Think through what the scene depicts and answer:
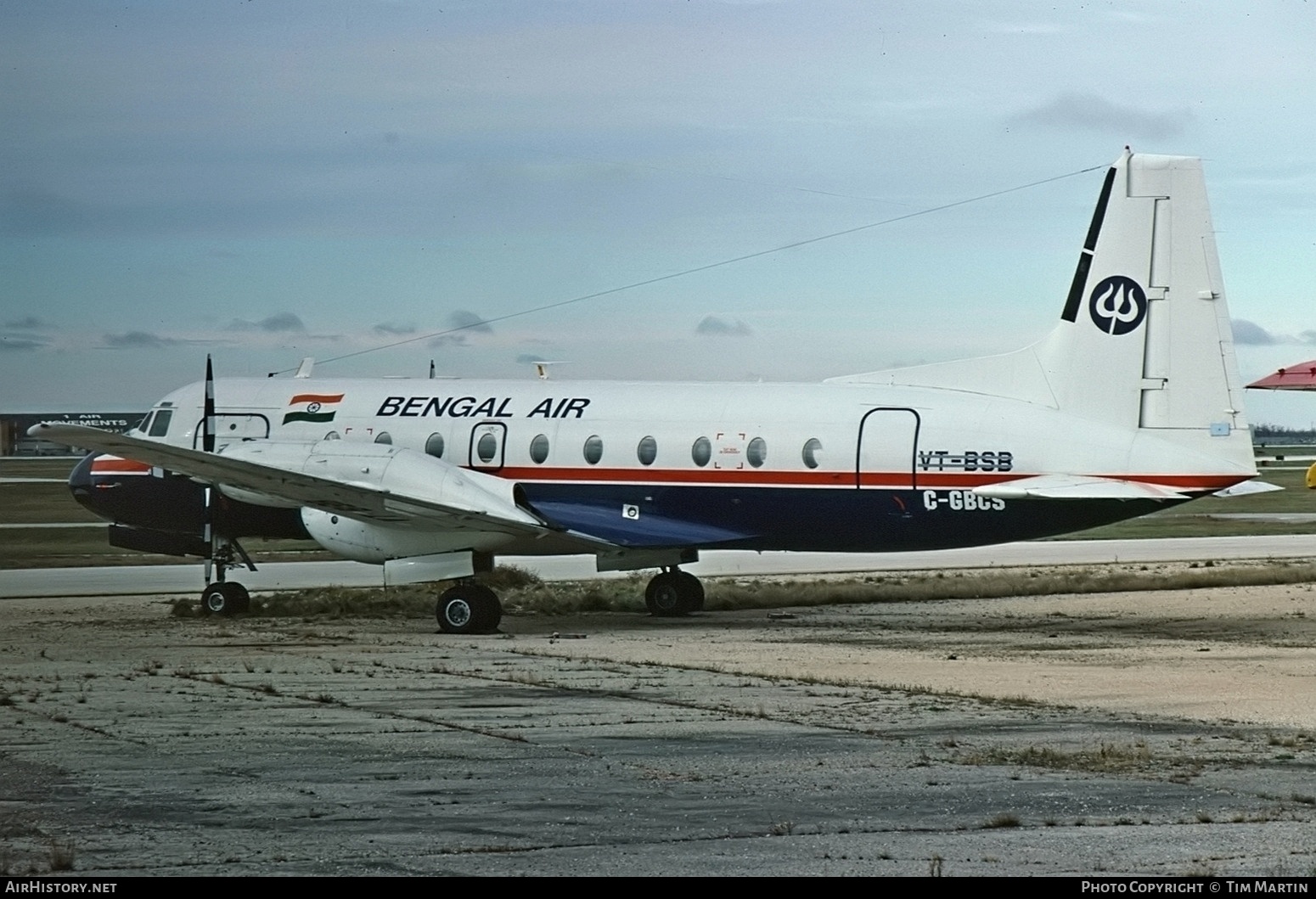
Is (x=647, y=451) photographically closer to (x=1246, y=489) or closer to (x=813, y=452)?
(x=813, y=452)

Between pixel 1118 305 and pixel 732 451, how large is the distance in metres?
6.07

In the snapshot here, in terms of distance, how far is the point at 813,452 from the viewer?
25.5 m

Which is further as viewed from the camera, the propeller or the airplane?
the propeller

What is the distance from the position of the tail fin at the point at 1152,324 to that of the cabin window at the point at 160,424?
14.5 m

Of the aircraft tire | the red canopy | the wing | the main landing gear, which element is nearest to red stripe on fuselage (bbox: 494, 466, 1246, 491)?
the wing

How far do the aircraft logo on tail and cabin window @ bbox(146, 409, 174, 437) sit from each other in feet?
50.0

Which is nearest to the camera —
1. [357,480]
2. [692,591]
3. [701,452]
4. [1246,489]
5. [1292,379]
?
[1246,489]

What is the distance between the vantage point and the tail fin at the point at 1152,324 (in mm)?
23562

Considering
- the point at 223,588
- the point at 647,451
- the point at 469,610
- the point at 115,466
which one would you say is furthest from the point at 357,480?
the point at 115,466

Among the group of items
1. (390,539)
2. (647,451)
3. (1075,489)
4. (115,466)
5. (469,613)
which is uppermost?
(647,451)

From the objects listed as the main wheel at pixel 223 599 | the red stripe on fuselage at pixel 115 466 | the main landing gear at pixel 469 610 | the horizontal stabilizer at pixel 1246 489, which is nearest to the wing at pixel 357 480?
the main landing gear at pixel 469 610

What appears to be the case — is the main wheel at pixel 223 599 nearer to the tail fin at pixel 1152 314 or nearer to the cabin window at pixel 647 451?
the cabin window at pixel 647 451

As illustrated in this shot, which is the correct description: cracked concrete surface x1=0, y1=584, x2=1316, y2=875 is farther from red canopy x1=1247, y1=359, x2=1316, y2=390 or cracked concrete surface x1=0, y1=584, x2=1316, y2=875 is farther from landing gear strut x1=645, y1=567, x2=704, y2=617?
red canopy x1=1247, y1=359, x2=1316, y2=390

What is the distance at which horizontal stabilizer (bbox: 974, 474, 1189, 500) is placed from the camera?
2330cm
